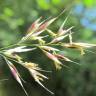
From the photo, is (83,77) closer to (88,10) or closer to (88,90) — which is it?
(88,90)

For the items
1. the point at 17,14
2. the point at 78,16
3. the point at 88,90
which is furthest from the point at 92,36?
the point at 17,14

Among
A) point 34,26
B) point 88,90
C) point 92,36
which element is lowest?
point 88,90

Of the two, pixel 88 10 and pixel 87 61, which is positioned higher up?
pixel 88 10

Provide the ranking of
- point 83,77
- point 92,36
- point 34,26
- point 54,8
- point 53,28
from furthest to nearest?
1. point 83,77
2. point 92,36
3. point 53,28
4. point 54,8
5. point 34,26

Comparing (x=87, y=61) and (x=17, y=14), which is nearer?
(x=17, y=14)

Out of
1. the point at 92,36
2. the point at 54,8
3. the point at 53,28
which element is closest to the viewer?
the point at 54,8

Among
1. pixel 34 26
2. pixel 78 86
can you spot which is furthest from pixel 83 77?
pixel 34 26
